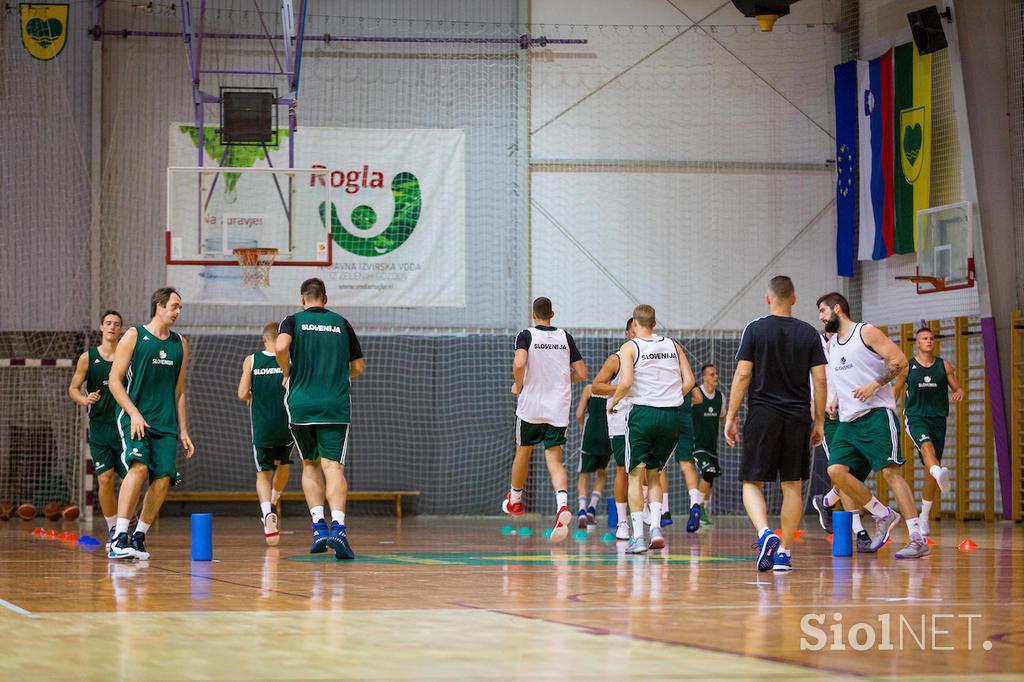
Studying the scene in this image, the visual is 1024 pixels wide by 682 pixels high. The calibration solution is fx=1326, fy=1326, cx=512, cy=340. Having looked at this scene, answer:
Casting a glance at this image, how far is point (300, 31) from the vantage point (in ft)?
59.3

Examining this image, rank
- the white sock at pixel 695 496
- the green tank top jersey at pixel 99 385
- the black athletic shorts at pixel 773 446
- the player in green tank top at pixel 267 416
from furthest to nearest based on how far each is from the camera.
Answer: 1. the white sock at pixel 695 496
2. the player in green tank top at pixel 267 416
3. the green tank top jersey at pixel 99 385
4. the black athletic shorts at pixel 773 446

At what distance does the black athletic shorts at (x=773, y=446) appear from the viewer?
29.7 feet

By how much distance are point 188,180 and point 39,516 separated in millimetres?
5710

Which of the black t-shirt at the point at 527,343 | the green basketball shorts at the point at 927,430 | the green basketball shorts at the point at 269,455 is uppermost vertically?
the black t-shirt at the point at 527,343

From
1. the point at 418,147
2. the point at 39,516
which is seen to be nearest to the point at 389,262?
the point at 418,147

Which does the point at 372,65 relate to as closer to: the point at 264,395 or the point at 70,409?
the point at 70,409

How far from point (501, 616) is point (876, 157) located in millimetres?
16992

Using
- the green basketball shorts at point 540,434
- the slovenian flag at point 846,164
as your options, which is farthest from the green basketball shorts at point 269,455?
the slovenian flag at point 846,164

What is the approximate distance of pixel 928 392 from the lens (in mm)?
14867

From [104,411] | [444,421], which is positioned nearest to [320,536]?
[104,411]

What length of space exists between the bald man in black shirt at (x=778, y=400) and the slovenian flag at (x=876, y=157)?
40.6 feet

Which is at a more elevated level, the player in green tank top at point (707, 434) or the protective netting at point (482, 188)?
Answer: the protective netting at point (482, 188)

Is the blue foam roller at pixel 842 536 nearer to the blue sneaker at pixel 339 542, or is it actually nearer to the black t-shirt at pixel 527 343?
the black t-shirt at pixel 527 343

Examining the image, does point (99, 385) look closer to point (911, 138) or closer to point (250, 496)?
point (250, 496)
